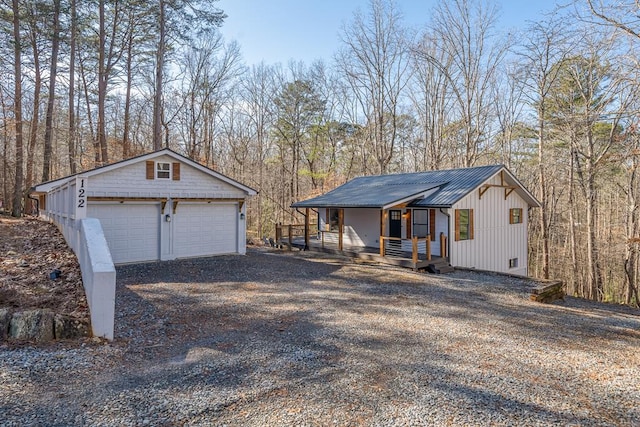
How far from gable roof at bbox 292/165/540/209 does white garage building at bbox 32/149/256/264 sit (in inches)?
156

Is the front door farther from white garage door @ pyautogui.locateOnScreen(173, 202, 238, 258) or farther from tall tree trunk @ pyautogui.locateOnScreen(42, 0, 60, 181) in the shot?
tall tree trunk @ pyautogui.locateOnScreen(42, 0, 60, 181)

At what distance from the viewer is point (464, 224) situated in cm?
1339

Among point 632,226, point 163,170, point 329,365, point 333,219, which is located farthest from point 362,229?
point 632,226

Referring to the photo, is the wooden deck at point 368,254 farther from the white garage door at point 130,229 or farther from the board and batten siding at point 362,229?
the white garage door at point 130,229

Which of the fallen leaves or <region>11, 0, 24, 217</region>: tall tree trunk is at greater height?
<region>11, 0, 24, 217</region>: tall tree trunk

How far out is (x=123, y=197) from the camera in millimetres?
11430

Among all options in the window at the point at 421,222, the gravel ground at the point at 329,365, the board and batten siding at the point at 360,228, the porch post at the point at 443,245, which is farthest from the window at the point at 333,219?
the gravel ground at the point at 329,365

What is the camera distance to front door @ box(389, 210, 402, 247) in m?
14.6

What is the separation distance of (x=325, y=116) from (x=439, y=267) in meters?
18.1

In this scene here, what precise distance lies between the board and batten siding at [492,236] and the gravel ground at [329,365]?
4.90 metres

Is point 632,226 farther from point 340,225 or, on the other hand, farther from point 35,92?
point 35,92

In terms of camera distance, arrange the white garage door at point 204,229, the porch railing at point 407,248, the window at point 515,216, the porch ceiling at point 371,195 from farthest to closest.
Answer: the window at point 515,216 < the porch ceiling at point 371,195 < the white garage door at point 204,229 < the porch railing at point 407,248

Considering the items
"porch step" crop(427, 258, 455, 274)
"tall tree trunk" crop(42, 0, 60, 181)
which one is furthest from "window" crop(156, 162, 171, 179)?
"porch step" crop(427, 258, 455, 274)

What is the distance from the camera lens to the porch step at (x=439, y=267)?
12.3 metres
